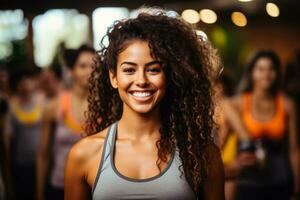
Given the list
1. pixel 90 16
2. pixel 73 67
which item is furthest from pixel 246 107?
pixel 90 16

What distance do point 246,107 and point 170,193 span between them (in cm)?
327

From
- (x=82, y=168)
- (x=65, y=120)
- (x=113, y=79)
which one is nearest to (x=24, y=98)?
(x=65, y=120)

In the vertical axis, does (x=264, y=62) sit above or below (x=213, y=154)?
above

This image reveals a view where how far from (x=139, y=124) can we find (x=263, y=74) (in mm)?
3251

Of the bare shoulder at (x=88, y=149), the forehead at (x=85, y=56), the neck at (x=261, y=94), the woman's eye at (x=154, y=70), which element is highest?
the forehead at (x=85, y=56)

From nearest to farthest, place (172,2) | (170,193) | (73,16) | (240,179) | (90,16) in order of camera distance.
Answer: (170,193)
(240,179)
(172,2)
(90,16)
(73,16)

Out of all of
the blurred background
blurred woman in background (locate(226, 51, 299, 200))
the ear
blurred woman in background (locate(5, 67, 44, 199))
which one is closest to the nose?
the ear

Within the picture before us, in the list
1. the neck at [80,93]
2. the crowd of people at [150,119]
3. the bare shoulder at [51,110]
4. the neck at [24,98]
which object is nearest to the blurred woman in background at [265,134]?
the neck at [80,93]

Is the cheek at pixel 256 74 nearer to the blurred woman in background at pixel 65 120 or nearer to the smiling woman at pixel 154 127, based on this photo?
the blurred woman in background at pixel 65 120

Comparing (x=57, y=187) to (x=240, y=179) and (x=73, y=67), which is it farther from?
(x=240, y=179)

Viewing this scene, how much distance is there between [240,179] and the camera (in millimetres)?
5906

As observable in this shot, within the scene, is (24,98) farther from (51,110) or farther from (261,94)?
(261,94)

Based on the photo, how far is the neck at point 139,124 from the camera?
3295mm

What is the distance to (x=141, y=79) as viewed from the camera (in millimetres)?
3176
